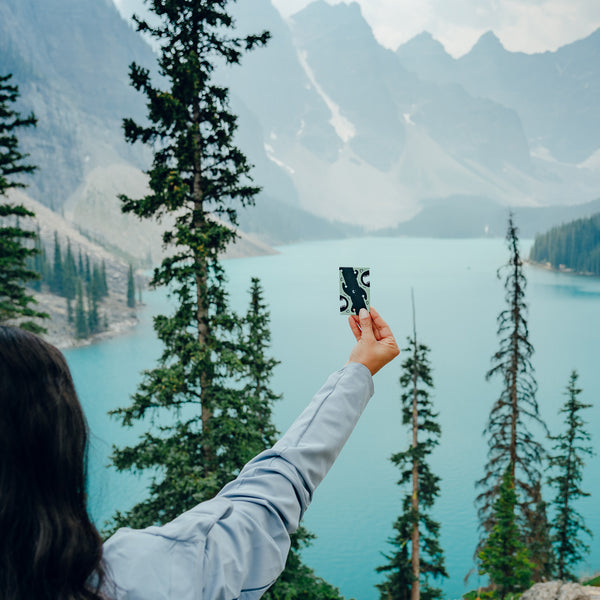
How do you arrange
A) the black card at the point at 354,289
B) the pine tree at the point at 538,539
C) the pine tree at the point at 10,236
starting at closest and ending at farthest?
the black card at the point at 354,289
the pine tree at the point at 10,236
the pine tree at the point at 538,539

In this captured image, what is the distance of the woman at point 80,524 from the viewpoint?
2.59ft

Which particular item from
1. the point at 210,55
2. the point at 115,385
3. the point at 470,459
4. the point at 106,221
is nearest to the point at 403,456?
the point at 210,55

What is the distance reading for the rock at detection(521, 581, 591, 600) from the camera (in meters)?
7.69

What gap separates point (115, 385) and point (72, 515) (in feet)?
128

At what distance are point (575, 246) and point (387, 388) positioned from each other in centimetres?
6747

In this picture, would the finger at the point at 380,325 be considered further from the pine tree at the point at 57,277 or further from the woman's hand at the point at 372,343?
the pine tree at the point at 57,277

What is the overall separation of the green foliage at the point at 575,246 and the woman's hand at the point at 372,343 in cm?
9261

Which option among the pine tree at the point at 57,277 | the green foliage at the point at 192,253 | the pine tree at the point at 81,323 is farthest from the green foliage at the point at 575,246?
the green foliage at the point at 192,253

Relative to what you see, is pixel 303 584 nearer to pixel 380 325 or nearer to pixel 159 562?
pixel 380 325

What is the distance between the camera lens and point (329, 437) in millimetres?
1062

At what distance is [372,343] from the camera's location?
1307 millimetres

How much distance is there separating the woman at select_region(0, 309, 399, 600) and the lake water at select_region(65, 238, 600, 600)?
0.11 meters

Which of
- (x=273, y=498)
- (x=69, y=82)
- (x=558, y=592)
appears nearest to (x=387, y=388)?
(x=558, y=592)

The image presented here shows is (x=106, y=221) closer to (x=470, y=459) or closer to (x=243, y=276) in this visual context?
(x=243, y=276)
